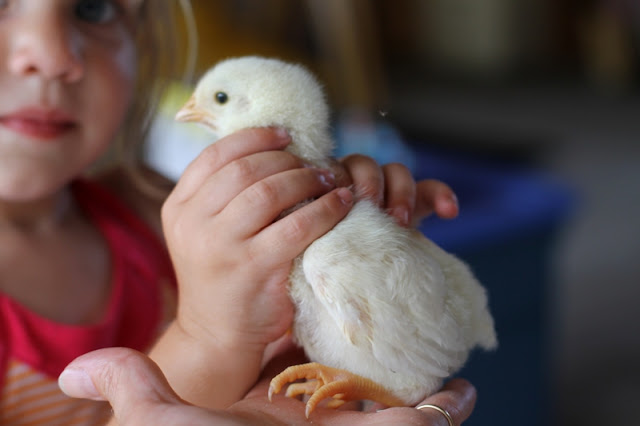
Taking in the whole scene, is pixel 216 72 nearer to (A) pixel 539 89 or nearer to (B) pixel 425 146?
(B) pixel 425 146

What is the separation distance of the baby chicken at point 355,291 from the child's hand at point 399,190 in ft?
0.08

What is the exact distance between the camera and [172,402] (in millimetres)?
395

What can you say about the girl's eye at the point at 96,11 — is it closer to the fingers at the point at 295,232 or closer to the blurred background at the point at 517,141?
the blurred background at the point at 517,141

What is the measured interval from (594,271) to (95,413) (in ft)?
6.71

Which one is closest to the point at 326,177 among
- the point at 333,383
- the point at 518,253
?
the point at 333,383

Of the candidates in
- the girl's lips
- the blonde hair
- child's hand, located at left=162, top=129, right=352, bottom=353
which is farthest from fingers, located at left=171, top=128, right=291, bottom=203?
→ the blonde hair

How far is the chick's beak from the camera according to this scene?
0.52 metres

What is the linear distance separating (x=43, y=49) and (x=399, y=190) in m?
0.31

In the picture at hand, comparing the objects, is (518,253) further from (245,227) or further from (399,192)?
(245,227)

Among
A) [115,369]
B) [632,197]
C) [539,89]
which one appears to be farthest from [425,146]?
[539,89]

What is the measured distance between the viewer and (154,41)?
0.84 meters

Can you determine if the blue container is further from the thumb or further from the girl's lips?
the thumb

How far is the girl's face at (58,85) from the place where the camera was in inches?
23.1

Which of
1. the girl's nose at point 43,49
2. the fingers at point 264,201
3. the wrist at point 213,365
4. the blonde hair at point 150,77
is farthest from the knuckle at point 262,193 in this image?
the blonde hair at point 150,77
